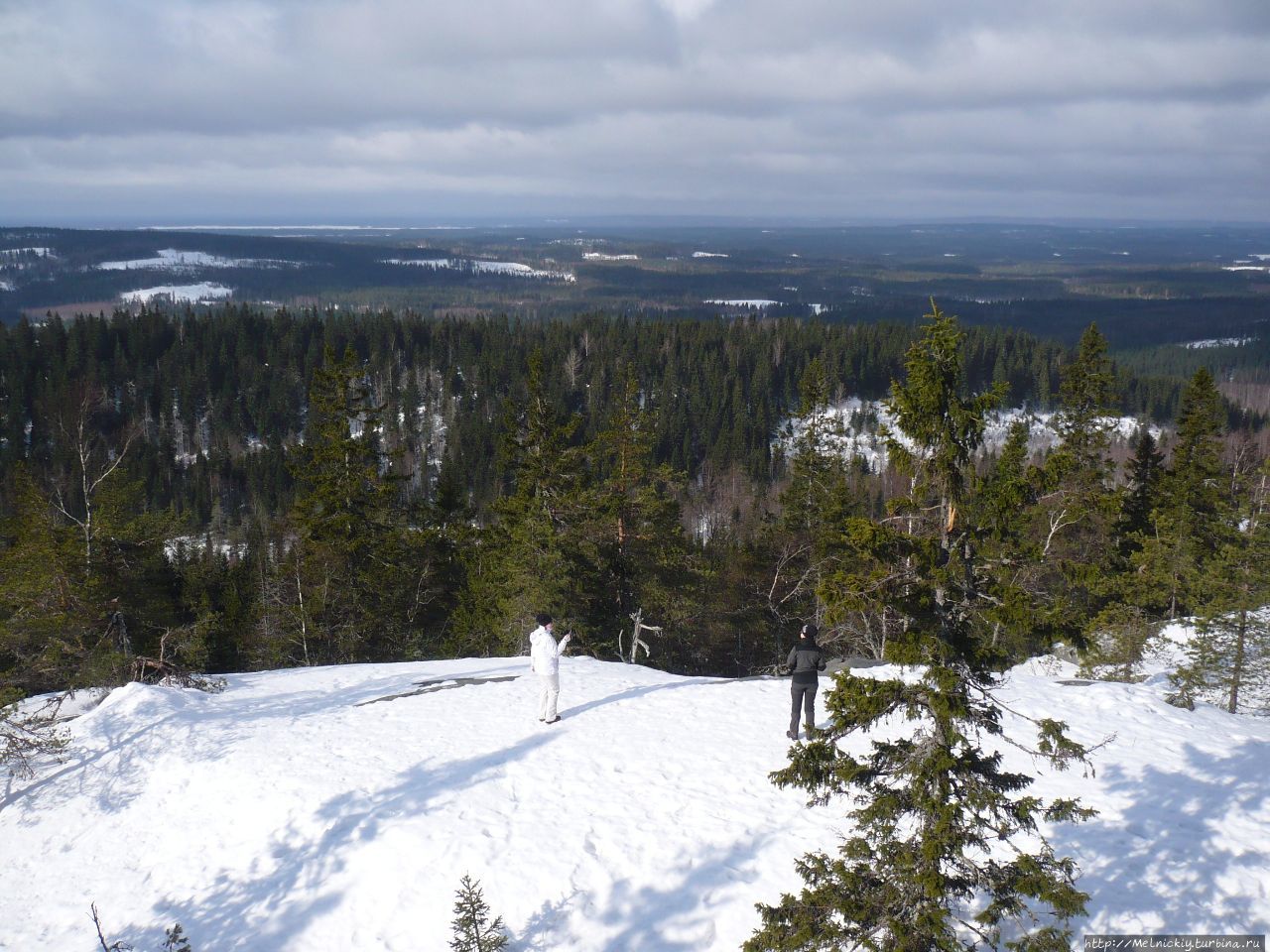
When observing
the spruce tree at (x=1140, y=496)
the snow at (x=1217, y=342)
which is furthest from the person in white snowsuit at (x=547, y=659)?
the snow at (x=1217, y=342)

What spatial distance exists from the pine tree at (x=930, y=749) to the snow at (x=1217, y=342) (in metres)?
204

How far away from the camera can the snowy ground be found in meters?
8.79

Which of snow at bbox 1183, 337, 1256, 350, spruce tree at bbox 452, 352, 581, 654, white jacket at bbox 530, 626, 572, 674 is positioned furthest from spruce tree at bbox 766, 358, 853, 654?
snow at bbox 1183, 337, 1256, 350

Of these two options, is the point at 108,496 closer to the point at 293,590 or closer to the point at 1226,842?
the point at 293,590

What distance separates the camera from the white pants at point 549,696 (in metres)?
13.2

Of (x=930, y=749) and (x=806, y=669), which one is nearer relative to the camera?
(x=930, y=749)

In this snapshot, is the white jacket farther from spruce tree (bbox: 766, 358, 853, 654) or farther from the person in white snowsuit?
spruce tree (bbox: 766, 358, 853, 654)

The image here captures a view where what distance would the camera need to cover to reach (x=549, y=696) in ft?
44.2

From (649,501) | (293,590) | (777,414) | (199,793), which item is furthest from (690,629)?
(777,414)

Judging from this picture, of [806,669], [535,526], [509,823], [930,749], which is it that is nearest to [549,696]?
[509,823]

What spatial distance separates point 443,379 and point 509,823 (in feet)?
372

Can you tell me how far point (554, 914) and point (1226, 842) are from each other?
27.0 feet

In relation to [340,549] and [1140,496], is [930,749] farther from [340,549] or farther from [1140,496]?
[1140,496]

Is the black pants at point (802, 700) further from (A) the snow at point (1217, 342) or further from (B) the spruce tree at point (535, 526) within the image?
(A) the snow at point (1217, 342)
